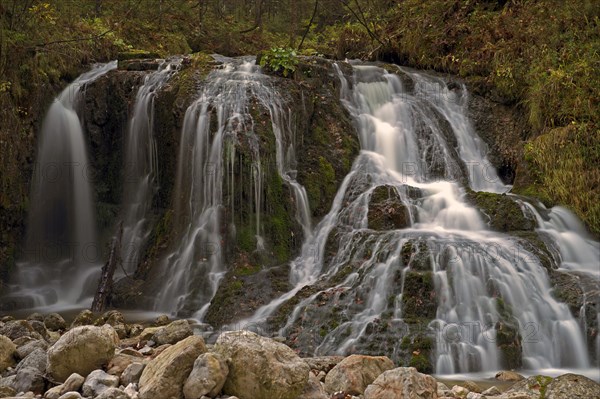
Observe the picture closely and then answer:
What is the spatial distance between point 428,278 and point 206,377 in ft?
14.1

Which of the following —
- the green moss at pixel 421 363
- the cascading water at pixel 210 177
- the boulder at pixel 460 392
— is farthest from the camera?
the cascading water at pixel 210 177

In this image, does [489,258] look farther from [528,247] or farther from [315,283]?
[315,283]

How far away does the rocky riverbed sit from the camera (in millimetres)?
4074

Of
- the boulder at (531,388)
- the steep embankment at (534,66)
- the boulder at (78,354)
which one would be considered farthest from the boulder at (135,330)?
the steep embankment at (534,66)

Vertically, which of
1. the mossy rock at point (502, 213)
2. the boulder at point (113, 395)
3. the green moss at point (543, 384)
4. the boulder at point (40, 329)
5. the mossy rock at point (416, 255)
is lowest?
the green moss at point (543, 384)

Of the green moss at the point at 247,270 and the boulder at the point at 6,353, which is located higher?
the green moss at the point at 247,270

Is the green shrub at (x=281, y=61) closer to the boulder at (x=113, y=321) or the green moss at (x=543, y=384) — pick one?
the boulder at (x=113, y=321)

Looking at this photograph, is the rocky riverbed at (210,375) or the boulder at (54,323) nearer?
the rocky riverbed at (210,375)

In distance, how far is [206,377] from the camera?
403 centimetres

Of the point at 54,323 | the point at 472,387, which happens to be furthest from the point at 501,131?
the point at 54,323

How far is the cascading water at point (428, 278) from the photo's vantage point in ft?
22.7

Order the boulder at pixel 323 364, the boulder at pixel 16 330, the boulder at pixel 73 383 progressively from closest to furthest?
1. the boulder at pixel 73 383
2. the boulder at pixel 323 364
3. the boulder at pixel 16 330

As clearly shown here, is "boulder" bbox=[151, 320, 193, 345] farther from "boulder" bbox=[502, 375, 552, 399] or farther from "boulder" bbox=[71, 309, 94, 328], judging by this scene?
"boulder" bbox=[502, 375, 552, 399]

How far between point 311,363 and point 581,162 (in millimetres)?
6797
